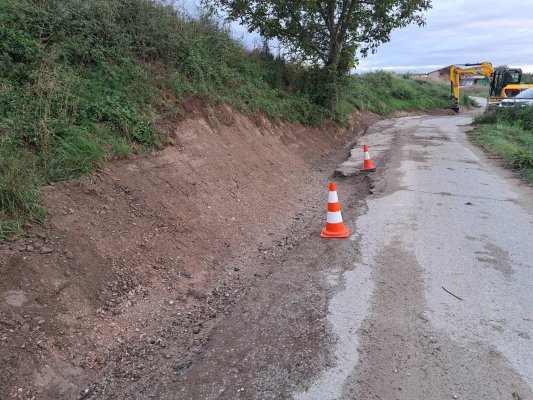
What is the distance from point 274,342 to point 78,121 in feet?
13.3

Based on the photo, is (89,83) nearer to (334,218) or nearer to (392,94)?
(334,218)

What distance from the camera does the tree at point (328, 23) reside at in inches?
577

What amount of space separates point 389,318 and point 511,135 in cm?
1449

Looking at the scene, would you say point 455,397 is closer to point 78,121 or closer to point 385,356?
point 385,356

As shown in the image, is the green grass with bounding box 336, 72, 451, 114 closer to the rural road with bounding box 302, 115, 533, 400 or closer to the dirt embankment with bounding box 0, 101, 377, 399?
the rural road with bounding box 302, 115, 533, 400

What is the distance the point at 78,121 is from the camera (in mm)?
5520

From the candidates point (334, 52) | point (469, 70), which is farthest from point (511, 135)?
point (469, 70)

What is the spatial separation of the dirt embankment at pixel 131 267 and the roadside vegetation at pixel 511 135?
20.3ft

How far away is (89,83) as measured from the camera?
6.18m

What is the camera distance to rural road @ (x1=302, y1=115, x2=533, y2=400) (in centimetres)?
293

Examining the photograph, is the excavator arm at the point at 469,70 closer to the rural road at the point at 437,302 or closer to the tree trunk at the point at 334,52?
the tree trunk at the point at 334,52

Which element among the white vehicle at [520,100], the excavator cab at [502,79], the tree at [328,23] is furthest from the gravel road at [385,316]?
the excavator cab at [502,79]

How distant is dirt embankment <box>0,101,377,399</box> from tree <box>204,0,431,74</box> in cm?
915

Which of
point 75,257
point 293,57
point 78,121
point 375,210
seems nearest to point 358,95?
point 293,57
